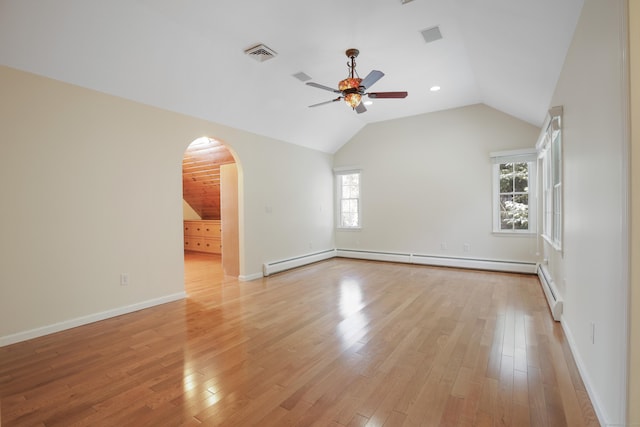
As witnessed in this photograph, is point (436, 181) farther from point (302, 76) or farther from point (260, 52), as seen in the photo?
point (260, 52)

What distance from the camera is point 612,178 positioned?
1507 millimetres

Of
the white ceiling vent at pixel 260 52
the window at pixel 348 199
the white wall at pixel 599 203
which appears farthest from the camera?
the window at pixel 348 199

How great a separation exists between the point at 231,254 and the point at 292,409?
3.86m

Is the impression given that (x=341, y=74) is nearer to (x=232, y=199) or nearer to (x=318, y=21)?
(x=318, y=21)

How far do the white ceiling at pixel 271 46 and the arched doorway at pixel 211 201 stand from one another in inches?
51.0

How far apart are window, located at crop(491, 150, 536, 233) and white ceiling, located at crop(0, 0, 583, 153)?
2.90 feet

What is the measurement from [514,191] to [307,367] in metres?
5.01

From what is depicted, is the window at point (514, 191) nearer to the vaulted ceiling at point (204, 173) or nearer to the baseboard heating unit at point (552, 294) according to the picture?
the baseboard heating unit at point (552, 294)

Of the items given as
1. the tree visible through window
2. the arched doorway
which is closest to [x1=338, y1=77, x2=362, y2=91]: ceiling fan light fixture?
the arched doorway

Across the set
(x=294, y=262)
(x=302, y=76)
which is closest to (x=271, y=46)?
(x=302, y=76)

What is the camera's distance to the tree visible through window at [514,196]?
205 inches

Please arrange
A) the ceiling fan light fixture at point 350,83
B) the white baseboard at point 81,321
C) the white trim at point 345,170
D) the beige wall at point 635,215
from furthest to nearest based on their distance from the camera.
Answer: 1. the white trim at point 345,170
2. the ceiling fan light fixture at point 350,83
3. the white baseboard at point 81,321
4. the beige wall at point 635,215

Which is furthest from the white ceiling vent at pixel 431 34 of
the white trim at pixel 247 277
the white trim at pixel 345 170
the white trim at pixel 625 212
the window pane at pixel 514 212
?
the white trim at pixel 247 277

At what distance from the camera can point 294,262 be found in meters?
5.97
